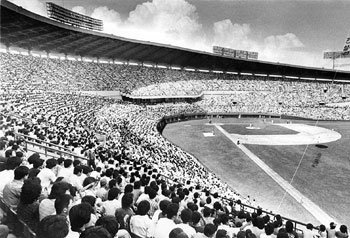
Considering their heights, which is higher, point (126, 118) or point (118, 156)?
point (118, 156)

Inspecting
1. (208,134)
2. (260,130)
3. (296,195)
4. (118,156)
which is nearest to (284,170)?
(296,195)

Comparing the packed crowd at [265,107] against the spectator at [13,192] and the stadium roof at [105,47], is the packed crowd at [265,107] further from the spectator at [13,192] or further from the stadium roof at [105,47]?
the spectator at [13,192]

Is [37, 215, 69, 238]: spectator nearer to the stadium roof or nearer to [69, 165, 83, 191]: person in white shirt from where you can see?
[69, 165, 83, 191]: person in white shirt

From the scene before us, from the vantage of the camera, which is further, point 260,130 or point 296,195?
point 260,130

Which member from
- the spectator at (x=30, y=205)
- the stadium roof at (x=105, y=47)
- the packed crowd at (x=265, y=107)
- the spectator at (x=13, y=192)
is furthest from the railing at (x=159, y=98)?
the spectator at (x=30, y=205)

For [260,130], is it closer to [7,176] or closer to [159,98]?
[159,98]

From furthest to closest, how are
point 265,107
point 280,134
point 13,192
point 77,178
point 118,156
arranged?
1. point 265,107
2. point 280,134
3. point 118,156
4. point 77,178
5. point 13,192
